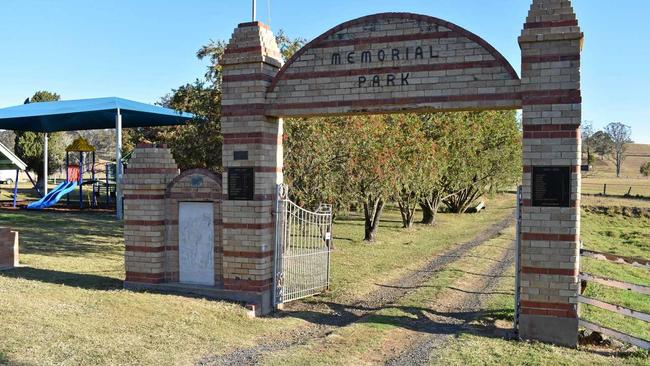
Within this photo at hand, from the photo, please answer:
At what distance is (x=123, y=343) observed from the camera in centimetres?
743

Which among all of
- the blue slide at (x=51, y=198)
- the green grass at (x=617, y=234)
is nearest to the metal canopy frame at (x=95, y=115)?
the blue slide at (x=51, y=198)

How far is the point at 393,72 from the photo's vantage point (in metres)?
9.62

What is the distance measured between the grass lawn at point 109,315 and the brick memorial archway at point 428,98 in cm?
152

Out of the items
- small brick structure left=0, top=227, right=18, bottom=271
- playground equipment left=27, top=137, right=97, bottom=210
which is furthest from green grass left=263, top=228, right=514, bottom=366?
playground equipment left=27, top=137, right=97, bottom=210

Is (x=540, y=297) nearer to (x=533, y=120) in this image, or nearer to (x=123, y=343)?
(x=533, y=120)

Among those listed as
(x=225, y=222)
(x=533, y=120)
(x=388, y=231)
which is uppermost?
(x=533, y=120)

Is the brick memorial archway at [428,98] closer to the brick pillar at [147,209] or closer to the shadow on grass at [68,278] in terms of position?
the brick pillar at [147,209]

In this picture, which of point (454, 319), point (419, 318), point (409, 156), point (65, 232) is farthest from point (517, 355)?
point (65, 232)

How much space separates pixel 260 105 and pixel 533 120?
4597mm

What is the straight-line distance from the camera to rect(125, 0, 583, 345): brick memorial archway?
28.2ft

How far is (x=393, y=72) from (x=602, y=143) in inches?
4372

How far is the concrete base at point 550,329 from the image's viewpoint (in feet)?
28.0

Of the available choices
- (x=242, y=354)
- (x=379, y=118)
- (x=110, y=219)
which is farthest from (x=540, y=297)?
(x=110, y=219)

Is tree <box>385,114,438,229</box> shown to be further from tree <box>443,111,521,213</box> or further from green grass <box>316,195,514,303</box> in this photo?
tree <box>443,111,521,213</box>
